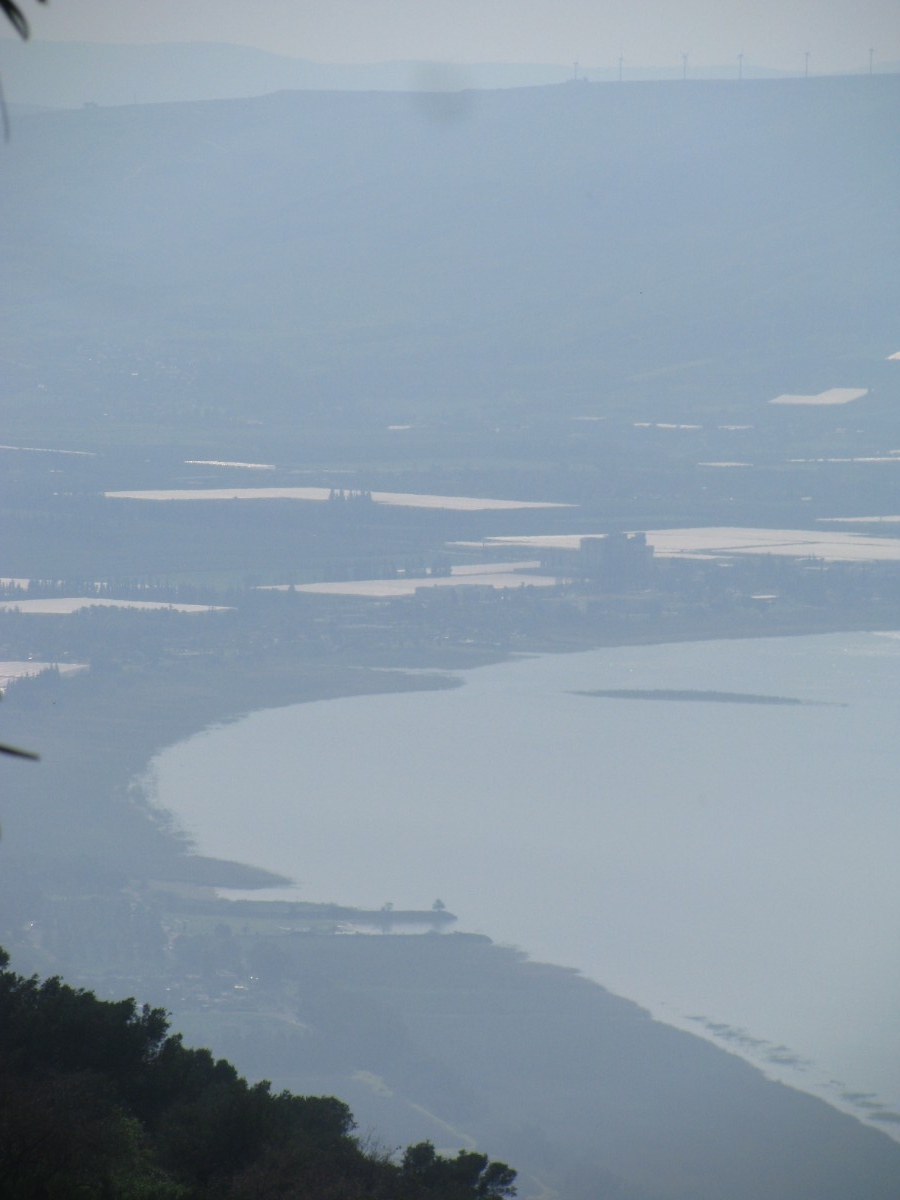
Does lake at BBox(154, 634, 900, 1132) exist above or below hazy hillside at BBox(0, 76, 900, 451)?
below

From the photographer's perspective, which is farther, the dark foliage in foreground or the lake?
the lake

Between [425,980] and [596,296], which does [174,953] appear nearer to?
[425,980]

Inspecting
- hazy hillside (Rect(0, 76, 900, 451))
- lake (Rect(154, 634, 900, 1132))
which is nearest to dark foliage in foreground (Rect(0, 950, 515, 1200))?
lake (Rect(154, 634, 900, 1132))

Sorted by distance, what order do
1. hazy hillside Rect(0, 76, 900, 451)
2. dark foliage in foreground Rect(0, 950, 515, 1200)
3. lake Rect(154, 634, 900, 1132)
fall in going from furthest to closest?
1. hazy hillside Rect(0, 76, 900, 451)
2. lake Rect(154, 634, 900, 1132)
3. dark foliage in foreground Rect(0, 950, 515, 1200)

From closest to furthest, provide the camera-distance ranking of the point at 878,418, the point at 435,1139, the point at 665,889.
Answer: the point at 435,1139 → the point at 665,889 → the point at 878,418

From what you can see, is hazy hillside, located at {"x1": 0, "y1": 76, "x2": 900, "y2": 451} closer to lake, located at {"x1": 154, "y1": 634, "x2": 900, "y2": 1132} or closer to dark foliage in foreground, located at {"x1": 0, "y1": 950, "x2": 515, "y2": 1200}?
lake, located at {"x1": 154, "y1": 634, "x2": 900, "y2": 1132}

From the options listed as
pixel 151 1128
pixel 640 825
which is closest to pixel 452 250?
pixel 640 825

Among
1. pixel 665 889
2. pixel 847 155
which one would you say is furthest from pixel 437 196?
pixel 665 889
